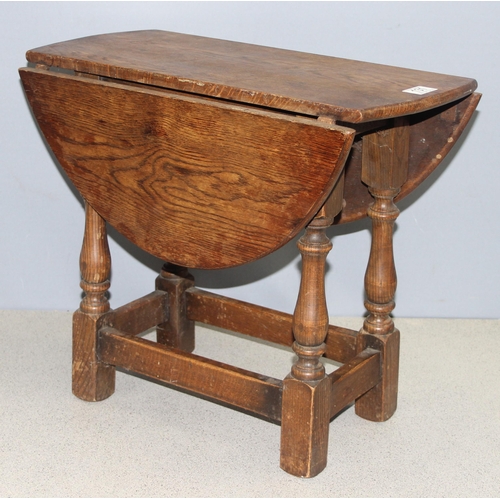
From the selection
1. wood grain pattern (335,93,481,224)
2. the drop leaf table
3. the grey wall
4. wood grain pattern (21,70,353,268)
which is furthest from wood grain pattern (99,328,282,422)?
the grey wall

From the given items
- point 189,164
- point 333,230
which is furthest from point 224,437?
point 333,230

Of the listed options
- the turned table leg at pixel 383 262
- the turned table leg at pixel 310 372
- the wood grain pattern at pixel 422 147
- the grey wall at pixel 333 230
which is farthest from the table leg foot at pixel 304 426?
the grey wall at pixel 333 230

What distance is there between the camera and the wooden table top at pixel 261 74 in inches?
77.2

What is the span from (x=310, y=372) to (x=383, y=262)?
→ 38cm

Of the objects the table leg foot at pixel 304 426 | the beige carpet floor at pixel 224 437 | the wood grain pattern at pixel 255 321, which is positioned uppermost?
the wood grain pattern at pixel 255 321

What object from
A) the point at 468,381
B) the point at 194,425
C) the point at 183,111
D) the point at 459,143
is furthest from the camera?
the point at 459,143

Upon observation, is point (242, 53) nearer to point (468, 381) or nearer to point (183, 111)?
point (183, 111)

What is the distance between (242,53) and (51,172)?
80cm

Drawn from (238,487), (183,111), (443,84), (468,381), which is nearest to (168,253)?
(183,111)

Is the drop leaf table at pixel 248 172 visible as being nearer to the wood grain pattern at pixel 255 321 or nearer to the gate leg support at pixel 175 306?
the wood grain pattern at pixel 255 321

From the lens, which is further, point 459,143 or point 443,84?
point 459,143

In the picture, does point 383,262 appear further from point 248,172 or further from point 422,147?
point 248,172

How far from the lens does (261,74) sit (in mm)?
2176

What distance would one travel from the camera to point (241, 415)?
8.16ft
